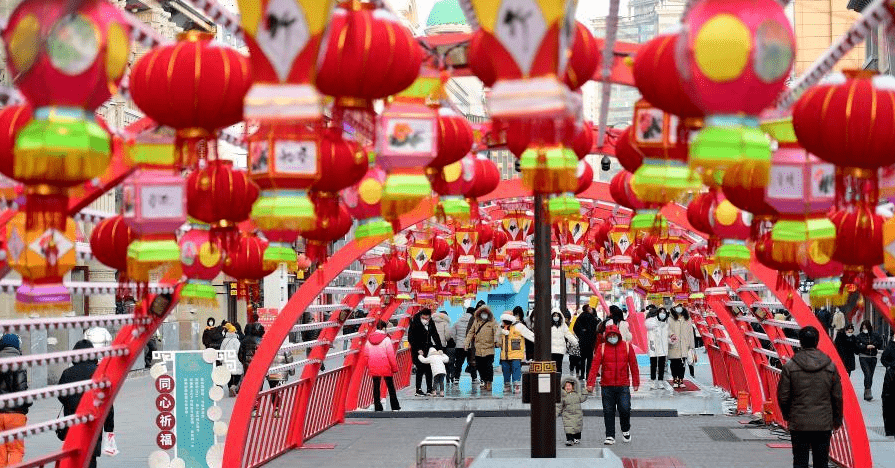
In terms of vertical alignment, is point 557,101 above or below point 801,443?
above

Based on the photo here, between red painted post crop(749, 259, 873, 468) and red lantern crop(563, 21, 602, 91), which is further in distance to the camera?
red painted post crop(749, 259, 873, 468)

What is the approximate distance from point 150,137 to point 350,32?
1889 millimetres

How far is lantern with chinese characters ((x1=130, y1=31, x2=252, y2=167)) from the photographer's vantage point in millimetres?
6250

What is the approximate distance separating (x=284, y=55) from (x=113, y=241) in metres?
4.43

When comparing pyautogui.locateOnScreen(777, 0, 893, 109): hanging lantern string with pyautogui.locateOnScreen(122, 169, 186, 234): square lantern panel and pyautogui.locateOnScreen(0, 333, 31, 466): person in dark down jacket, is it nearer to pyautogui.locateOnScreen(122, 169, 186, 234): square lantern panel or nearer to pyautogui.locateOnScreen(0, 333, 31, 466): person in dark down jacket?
pyautogui.locateOnScreen(122, 169, 186, 234): square lantern panel

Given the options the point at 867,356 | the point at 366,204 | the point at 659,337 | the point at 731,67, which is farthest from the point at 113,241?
the point at 659,337

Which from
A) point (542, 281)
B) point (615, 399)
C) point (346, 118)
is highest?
point (346, 118)

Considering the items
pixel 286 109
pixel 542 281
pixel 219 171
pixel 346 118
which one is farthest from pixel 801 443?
pixel 286 109

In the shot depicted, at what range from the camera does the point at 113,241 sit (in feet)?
30.4

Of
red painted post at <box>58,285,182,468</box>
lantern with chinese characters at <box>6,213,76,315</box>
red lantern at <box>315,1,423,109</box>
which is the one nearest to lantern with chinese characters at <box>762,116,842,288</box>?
red lantern at <box>315,1,423,109</box>

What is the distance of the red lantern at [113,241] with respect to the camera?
9.24 m

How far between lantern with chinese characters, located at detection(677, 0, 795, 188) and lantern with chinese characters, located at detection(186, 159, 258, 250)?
129 inches

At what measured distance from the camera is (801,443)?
13.9m

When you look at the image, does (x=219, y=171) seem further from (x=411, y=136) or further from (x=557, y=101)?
(x=557, y=101)
